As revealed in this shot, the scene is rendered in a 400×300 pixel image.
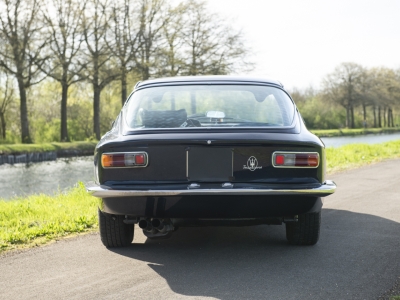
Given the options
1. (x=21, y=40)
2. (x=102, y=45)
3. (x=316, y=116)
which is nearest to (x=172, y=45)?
(x=102, y=45)

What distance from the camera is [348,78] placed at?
2650 inches

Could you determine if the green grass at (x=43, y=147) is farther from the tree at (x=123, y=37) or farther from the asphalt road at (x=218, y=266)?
the asphalt road at (x=218, y=266)

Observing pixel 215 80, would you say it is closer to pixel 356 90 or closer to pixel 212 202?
pixel 212 202

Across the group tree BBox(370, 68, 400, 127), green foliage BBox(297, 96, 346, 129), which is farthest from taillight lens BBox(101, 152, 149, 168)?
Answer: green foliage BBox(297, 96, 346, 129)

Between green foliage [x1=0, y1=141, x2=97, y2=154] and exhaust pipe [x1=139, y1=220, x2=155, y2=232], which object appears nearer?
exhaust pipe [x1=139, y1=220, x2=155, y2=232]

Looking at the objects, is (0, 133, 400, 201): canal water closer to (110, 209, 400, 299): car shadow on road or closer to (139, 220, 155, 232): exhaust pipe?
(110, 209, 400, 299): car shadow on road

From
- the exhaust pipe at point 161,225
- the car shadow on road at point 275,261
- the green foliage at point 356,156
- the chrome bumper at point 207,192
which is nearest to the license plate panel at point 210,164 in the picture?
the chrome bumper at point 207,192

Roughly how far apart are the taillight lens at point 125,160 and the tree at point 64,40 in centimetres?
2732

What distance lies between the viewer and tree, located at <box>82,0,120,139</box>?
104 ft

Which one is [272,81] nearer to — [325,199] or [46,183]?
[325,199]

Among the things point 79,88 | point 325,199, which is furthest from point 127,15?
point 325,199

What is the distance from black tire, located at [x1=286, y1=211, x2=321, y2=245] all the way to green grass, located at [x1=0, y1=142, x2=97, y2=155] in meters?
24.2

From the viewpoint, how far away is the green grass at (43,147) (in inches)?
1085

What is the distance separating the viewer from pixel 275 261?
4.40 meters
